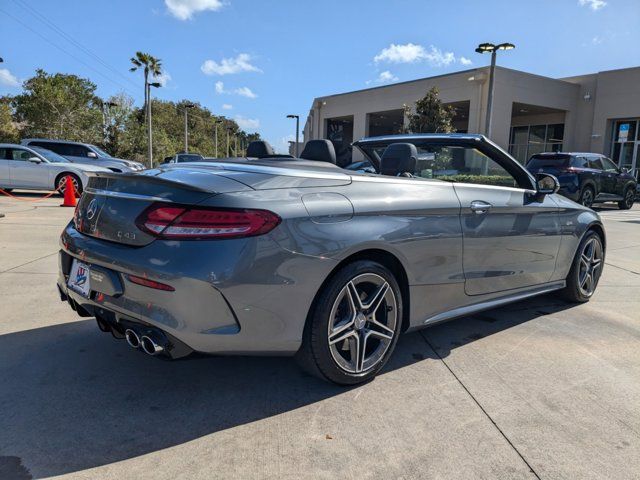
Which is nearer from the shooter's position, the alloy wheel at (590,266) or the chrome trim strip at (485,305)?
the chrome trim strip at (485,305)

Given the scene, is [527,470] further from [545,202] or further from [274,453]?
[545,202]

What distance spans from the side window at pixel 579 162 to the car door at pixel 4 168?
16.2 meters

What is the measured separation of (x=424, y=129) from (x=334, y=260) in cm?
2222

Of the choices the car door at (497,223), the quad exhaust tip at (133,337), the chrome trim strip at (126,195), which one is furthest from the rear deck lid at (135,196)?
the car door at (497,223)

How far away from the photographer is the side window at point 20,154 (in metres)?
14.5

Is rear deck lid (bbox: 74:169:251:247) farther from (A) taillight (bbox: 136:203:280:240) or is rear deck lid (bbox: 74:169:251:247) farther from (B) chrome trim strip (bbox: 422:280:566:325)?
(B) chrome trim strip (bbox: 422:280:566:325)

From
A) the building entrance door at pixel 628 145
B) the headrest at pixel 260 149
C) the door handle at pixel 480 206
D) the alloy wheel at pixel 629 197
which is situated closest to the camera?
the door handle at pixel 480 206

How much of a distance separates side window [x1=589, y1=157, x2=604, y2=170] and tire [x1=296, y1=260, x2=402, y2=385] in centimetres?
1457

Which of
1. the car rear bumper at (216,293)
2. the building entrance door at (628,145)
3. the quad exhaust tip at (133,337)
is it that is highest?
the building entrance door at (628,145)

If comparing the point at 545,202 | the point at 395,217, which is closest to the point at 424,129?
the point at 545,202

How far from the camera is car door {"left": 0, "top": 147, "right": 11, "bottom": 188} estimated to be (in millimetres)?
→ 14445

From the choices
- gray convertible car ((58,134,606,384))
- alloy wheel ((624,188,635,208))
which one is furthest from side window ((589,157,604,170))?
gray convertible car ((58,134,606,384))

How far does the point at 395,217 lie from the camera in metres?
2.95

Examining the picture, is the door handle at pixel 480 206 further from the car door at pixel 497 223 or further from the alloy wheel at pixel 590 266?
the alloy wheel at pixel 590 266
